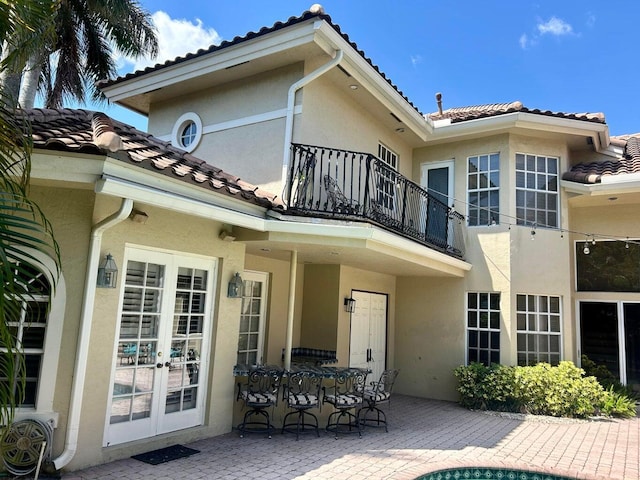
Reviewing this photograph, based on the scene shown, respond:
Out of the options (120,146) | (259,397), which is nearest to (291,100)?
(120,146)

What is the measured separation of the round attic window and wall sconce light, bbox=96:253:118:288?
571 centimetres

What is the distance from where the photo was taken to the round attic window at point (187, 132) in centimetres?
1159

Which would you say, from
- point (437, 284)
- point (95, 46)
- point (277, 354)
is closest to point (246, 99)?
point (277, 354)

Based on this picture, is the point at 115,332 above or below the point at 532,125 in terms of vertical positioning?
below

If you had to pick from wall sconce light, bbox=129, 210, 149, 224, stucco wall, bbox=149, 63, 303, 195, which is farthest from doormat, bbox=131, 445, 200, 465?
stucco wall, bbox=149, 63, 303, 195

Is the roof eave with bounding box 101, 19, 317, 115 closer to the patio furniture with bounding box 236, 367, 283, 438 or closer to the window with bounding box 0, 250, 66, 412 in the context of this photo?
the window with bounding box 0, 250, 66, 412

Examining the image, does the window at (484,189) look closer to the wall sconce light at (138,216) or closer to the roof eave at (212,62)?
the roof eave at (212,62)

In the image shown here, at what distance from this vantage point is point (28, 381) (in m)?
6.04

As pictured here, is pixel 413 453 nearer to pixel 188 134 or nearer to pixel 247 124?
pixel 247 124

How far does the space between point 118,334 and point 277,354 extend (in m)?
5.20

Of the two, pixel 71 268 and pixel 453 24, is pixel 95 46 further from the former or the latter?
A: pixel 71 268

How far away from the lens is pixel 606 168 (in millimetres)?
13008

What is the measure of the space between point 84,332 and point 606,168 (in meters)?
13.7

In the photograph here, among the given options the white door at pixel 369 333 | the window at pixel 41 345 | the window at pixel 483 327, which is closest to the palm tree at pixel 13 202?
the window at pixel 41 345
